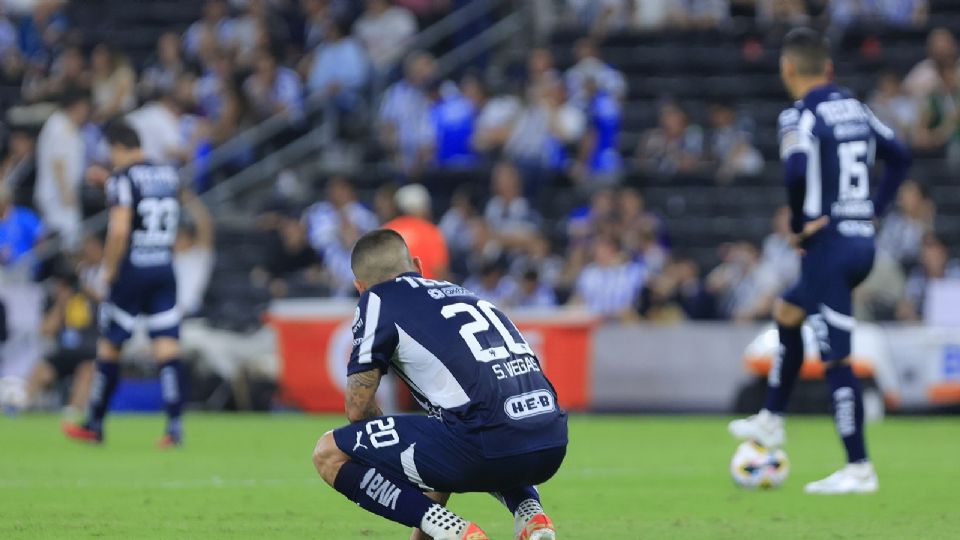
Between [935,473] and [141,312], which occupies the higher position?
[141,312]

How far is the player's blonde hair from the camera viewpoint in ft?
23.0

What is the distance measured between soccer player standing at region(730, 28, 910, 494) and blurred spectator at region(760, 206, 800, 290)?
354 inches

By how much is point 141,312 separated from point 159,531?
578cm

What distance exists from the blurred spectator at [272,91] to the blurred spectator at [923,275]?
29.6 ft

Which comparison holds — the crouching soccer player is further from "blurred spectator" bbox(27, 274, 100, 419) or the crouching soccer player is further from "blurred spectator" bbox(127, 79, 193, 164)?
"blurred spectator" bbox(127, 79, 193, 164)

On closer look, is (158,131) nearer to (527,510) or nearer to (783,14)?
(783,14)

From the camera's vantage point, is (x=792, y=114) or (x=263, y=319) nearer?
(x=792, y=114)

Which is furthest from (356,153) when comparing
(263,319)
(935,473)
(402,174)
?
(935,473)

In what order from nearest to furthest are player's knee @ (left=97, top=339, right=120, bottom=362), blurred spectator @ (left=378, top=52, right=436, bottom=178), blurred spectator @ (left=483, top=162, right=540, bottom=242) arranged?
1. player's knee @ (left=97, top=339, right=120, bottom=362)
2. blurred spectator @ (left=483, top=162, right=540, bottom=242)
3. blurred spectator @ (left=378, top=52, right=436, bottom=178)

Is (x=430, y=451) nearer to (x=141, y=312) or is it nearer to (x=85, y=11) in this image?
(x=141, y=312)

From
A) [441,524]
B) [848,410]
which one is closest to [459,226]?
[848,410]

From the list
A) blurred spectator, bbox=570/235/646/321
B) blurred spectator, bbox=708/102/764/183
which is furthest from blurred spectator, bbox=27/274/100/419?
blurred spectator, bbox=708/102/764/183

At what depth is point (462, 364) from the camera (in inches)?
266

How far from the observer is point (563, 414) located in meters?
7.02
